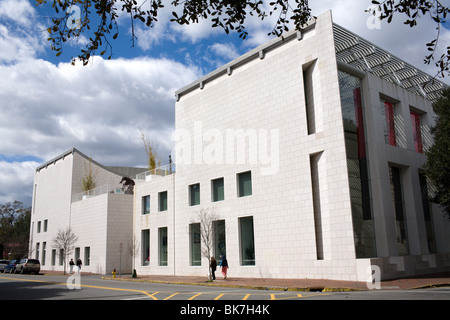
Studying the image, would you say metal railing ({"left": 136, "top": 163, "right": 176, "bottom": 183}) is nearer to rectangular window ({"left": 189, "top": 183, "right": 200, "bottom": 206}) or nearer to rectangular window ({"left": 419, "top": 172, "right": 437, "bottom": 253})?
rectangular window ({"left": 189, "top": 183, "right": 200, "bottom": 206})

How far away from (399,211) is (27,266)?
38646 mm

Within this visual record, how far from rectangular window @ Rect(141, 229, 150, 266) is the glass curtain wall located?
21907mm

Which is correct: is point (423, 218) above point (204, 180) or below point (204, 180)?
below

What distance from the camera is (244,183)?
30.8 metres

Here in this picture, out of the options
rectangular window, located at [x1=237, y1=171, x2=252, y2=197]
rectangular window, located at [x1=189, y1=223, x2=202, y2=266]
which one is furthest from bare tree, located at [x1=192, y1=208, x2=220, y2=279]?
rectangular window, located at [x1=237, y1=171, x2=252, y2=197]

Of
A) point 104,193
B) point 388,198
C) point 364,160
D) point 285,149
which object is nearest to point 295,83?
point 285,149

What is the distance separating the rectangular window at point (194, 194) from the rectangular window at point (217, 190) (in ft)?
6.95

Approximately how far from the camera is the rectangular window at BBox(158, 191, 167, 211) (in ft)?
126

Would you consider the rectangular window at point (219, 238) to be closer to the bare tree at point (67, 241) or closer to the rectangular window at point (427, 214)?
the rectangular window at point (427, 214)

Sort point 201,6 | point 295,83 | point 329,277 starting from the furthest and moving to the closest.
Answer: point 295,83
point 329,277
point 201,6

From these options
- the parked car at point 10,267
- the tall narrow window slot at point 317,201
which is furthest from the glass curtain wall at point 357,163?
the parked car at point 10,267

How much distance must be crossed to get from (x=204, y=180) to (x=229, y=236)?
5429 mm
